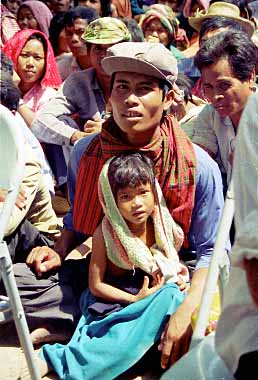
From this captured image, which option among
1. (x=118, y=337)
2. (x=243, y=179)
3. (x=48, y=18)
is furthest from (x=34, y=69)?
(x=243, y=179)

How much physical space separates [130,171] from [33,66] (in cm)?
279

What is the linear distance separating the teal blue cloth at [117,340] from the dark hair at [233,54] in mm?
1069

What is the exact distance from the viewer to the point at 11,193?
2533 millimetres

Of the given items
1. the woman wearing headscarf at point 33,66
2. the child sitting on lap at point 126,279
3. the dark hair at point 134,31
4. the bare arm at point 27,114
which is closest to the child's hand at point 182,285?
the child sitting on lap at point 126,279

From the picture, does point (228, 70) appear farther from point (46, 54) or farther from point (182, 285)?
point (46, 54)

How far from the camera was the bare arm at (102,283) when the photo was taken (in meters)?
2.97

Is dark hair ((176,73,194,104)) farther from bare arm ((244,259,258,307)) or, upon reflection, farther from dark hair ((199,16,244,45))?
bare arm ((244,259,258,307))

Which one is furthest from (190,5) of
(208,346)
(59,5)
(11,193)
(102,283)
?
(208,346)

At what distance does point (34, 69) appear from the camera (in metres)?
5.50

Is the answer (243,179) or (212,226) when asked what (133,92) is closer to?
(212,226)

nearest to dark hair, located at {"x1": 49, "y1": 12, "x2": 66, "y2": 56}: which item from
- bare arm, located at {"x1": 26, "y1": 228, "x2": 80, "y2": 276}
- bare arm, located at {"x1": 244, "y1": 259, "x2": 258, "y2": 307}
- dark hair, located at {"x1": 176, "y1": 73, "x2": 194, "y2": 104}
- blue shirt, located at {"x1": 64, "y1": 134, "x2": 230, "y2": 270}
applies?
dark hair, located at {"x1": 176, "y1": 73, "x2": 194, "y2": 104}

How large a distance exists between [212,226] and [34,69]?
281 centimetres

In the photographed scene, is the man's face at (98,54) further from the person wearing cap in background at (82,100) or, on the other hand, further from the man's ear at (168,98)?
the man's ear at (168,98)

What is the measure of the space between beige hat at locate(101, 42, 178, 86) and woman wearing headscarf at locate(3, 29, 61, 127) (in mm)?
2493
